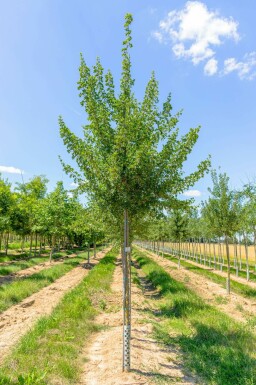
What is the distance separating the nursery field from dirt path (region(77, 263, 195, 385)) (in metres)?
0.02

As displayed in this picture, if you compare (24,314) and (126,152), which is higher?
(126,152)

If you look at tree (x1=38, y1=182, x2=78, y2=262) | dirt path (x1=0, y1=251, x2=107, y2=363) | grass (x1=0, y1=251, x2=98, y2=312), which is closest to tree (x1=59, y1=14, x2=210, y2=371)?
dirt path (x1=0, y1=251, x2=107, y2=363)

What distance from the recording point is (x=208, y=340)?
873 centimetres

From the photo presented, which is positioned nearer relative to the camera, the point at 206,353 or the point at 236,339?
the point at 206,353

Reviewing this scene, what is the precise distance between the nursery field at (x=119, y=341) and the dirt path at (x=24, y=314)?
4cm

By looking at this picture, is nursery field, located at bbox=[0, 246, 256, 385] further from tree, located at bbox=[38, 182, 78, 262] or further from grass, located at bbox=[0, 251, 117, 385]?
tree, located at bbox=[38, 182, 78, 262]

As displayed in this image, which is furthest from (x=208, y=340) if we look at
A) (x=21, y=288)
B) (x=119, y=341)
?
(x=21, y=288)

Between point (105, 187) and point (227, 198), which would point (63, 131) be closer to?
point (105, 187)

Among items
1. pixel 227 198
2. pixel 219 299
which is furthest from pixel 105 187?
Result: pixel 227 198

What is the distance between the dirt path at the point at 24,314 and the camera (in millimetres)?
9078

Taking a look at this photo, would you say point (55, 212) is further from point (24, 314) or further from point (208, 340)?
point (208, 340)

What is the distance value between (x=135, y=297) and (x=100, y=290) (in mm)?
2064

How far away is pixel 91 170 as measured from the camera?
7.82 meters

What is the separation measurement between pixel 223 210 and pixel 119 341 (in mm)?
11373
